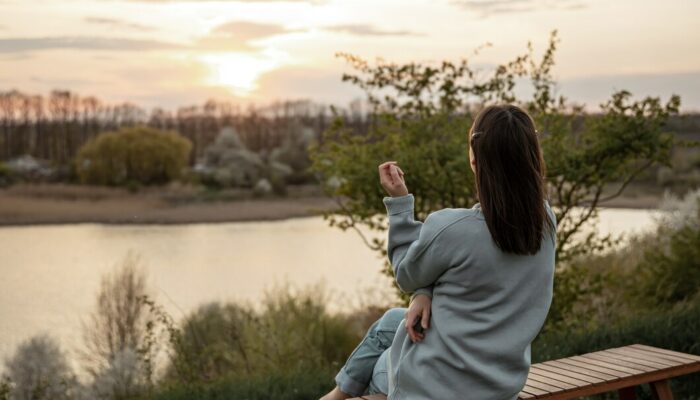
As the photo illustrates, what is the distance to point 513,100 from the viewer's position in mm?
6184

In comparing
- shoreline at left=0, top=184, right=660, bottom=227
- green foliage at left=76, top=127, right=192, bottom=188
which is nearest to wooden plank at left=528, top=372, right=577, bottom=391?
shoreline at left=0, top=184, right=660, bottom=227

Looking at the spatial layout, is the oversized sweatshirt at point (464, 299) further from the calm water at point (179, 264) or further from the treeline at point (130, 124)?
the treeline at point (130, 124)

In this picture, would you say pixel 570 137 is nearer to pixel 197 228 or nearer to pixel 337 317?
pixel 337 317

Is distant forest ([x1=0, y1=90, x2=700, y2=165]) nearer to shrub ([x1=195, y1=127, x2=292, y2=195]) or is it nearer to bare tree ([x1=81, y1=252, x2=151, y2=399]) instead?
shrub ([x1=195, y1=127, x2=292, y2=195])

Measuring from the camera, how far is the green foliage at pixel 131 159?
59.3ft

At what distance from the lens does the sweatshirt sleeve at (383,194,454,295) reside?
7.21ft

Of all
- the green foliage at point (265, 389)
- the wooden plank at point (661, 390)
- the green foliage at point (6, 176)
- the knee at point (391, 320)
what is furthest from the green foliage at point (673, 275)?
the green foliage at point (6, 176)

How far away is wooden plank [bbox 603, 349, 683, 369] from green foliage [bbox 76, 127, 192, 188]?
15401mm

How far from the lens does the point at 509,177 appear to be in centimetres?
223

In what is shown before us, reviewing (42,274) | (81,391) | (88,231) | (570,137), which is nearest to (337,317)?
(81,391)

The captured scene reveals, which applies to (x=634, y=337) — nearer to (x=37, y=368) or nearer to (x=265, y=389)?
(x=265, y=389)

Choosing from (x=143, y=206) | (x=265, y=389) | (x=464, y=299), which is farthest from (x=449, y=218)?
(x=143, y=206)

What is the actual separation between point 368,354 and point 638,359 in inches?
44.5

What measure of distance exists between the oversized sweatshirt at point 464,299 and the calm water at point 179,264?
4.45m
